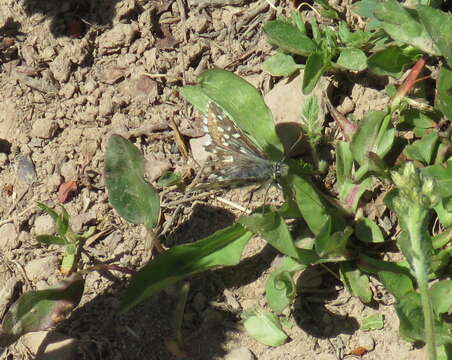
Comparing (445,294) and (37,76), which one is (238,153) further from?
(37,76)

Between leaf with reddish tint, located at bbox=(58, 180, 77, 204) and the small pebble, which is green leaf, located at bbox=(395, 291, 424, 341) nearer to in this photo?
leaf with reddish tint, located at bbox=(58, 180, 77, 204)

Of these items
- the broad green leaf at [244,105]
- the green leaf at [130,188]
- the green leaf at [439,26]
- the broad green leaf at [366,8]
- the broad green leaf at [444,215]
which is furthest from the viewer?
the broad green leaf at [366,8]

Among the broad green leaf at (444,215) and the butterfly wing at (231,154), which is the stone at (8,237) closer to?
the butterfly wing at (231,154)

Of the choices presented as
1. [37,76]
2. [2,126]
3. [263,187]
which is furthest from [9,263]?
[263,187]

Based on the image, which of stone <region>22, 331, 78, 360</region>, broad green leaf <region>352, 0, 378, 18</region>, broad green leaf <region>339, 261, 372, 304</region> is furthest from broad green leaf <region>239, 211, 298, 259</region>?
broad green leaf <region>352, 0, 378, 18</region>


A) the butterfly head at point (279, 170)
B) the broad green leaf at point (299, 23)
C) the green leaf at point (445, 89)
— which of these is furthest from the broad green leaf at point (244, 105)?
the green leaf at point (445, 89)


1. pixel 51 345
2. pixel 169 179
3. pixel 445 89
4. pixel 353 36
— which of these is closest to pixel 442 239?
pixel 445 89

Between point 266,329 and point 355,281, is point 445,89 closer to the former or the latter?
point 355,281
